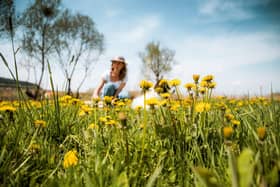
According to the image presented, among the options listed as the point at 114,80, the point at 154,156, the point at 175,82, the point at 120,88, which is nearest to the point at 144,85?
the point at 175,82

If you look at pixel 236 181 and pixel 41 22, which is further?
pixel 41 22

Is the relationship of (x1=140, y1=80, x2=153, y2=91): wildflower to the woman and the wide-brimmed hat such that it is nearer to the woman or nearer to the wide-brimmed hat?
the woman

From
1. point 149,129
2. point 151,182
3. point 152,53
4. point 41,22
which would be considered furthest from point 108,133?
point 152,53

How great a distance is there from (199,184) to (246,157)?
0.40 meters

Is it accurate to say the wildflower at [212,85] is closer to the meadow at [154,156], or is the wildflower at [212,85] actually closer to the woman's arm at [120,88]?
the meadow at [154,156]

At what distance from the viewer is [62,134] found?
2.04 metres

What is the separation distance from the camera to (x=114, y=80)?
823cm

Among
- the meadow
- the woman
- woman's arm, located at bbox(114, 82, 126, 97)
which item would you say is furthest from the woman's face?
the meadow

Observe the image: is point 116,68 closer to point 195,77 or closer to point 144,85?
point 195,77

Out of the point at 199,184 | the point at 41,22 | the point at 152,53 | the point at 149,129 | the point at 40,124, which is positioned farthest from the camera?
the point at 152,53

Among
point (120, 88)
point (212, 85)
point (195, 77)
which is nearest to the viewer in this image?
point (195, 77)

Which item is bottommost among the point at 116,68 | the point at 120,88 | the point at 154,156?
the point at 154,156

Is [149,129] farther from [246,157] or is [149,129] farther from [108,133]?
[246,157]

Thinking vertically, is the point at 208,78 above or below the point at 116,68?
below
